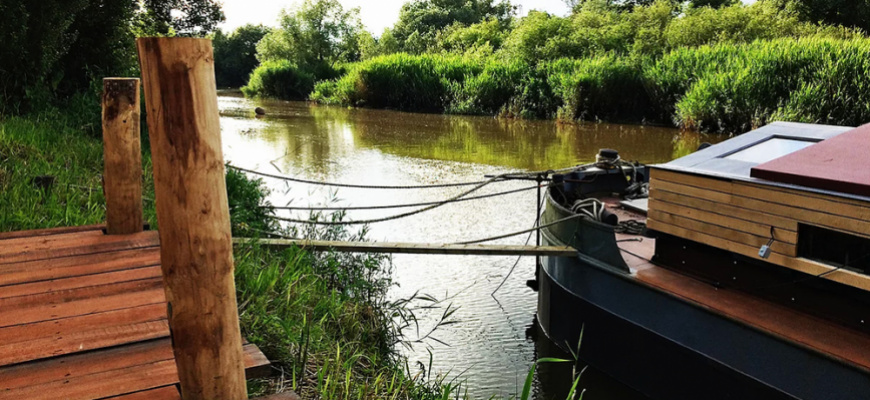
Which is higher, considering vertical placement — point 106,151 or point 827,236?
point 106,151

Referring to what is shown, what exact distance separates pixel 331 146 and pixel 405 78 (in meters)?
10.4

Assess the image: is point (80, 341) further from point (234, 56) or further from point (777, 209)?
point (234, 56)

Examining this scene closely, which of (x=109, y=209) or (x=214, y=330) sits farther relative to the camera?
(x=109, y=209)

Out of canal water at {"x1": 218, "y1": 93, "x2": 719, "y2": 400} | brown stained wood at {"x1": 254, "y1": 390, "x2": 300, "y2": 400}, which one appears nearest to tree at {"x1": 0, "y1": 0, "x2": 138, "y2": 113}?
canal water at {"x1": 218, "y1": 93, "x2": 719, "y2": 400}

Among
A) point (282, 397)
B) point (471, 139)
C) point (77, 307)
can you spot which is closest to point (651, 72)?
point (471, 139)

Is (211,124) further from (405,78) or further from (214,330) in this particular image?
(405,78)

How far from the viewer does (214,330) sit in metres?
1.91

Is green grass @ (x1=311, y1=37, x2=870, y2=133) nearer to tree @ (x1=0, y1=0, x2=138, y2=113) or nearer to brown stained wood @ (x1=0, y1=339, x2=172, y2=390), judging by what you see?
tree @ (x1=0, y1=0, x2=138, y2=113)

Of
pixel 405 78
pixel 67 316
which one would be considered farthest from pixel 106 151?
pixel 405 78

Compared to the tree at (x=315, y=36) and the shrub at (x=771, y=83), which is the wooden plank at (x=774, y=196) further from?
the tree at (x=315, y=36)

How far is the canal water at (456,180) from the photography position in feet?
16.9

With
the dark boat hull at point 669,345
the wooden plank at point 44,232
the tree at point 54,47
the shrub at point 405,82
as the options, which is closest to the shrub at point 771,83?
the shrub at point 405,82

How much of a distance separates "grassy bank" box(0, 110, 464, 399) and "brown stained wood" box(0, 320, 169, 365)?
45cm

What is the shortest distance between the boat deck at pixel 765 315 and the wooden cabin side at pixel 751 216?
272mm
